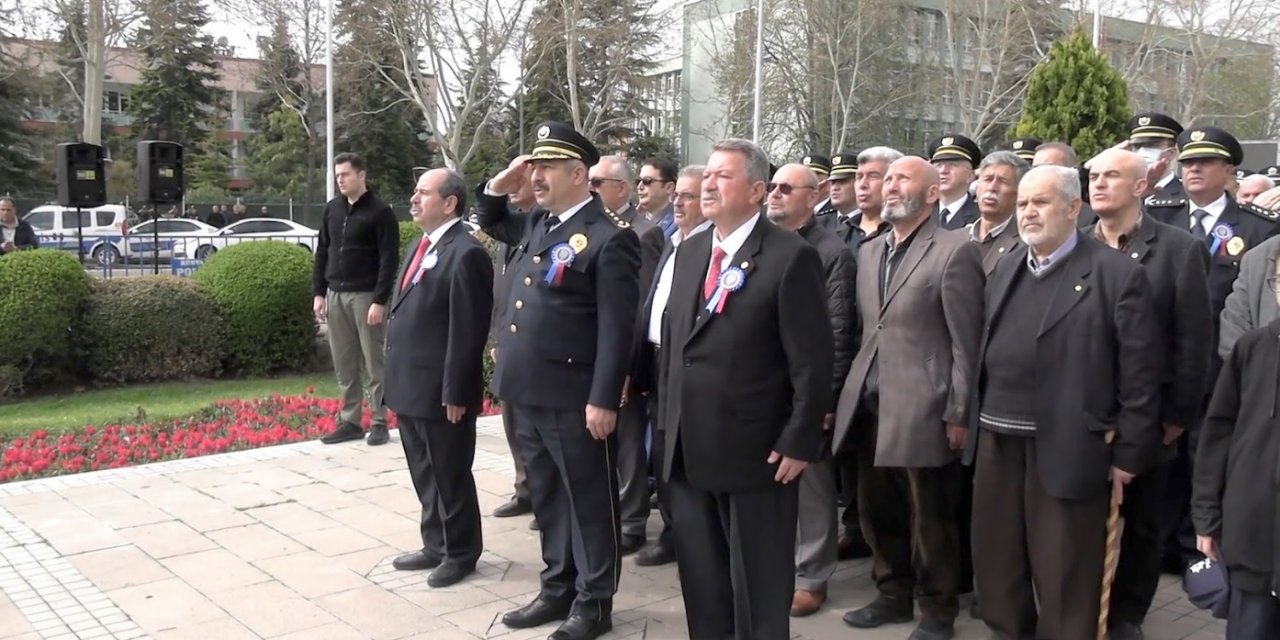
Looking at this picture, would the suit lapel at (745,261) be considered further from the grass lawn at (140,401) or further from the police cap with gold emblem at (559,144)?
the grass lawn at (140,401)

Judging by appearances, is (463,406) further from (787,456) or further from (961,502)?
(961,502)

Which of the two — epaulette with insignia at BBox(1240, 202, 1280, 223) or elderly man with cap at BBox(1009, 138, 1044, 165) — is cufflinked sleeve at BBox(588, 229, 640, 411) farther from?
epaulette with insignia at BBox(1240, 202, 1280, 223)

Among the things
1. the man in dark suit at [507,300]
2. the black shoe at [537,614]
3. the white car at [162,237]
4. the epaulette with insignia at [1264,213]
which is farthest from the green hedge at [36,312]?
the white car at [162,237]

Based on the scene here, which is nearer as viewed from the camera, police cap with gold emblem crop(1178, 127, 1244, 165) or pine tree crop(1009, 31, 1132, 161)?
police cap with gold emblem crop(1178, 127, 1244, 165)

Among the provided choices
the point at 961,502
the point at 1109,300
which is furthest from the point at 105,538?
the point at 1109,300

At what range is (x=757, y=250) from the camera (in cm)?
368

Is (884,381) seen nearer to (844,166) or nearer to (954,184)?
(954,184)

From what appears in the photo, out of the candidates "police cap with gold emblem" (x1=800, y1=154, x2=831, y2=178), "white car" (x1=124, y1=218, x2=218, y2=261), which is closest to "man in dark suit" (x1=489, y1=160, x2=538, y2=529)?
"police cap with gold emblem" (x1=800, y1=154, x2=831, y2=178)

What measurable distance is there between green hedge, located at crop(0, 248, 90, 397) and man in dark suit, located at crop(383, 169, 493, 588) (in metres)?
6.53

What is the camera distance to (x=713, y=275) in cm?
374

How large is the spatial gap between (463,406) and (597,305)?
3.06 ft

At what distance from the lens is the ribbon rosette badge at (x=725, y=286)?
3.63m

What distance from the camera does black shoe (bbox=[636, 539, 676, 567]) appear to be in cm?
538

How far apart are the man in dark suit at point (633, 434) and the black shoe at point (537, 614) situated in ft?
3.53
